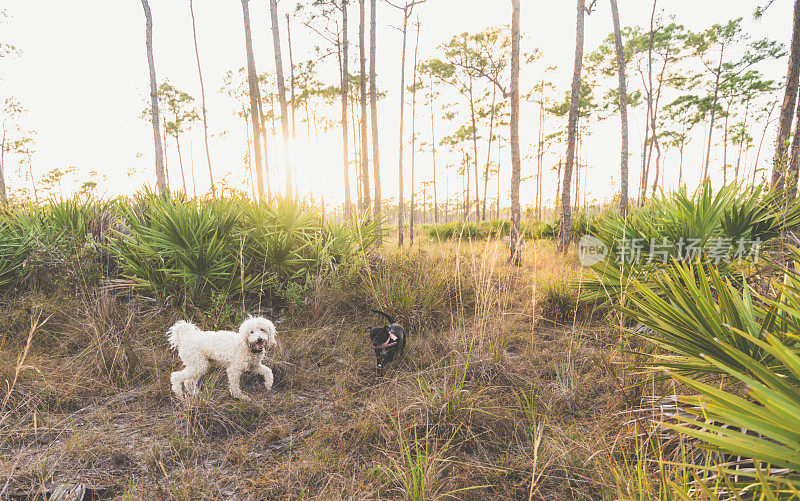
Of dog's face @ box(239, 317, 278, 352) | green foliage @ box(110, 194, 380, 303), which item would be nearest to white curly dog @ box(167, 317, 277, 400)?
dog's face @ box(239, 317, 278, 352)

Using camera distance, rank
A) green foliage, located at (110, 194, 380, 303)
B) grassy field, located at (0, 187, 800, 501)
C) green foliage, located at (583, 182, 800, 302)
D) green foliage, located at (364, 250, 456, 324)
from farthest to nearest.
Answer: green foliage, located at (364, 250, 456, 324)
green foliage, located at (110, 194, 380, 303)
green foliage, located at (583, 182, 800, 302)
grassy field, located at (0, 187, 800, 501)

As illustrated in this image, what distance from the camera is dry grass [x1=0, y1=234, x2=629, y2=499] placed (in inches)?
65.8

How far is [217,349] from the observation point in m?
2.35

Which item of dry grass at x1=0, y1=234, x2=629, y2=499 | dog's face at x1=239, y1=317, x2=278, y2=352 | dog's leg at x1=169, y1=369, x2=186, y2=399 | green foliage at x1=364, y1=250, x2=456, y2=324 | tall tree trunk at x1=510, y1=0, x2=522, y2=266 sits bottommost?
dry grass at x1=0, y1=234, x2=629, y2=499

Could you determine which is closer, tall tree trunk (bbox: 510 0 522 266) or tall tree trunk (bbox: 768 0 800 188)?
tall tree trunk (bbox: 768 0 800 188)

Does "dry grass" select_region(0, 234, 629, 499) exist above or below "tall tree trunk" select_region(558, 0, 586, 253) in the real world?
below

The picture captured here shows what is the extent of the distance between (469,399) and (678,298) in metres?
1.27

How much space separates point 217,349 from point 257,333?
0.41m

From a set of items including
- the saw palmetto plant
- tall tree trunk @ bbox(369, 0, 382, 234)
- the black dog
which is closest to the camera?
the saw palmetto plant

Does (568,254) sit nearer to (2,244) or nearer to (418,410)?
(418,410)

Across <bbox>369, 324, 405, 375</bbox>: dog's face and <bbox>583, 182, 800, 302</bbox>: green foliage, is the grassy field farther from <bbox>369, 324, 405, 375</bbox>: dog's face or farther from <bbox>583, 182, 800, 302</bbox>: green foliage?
<bbox>369, 324, 405, 375</bbox>: dog's face

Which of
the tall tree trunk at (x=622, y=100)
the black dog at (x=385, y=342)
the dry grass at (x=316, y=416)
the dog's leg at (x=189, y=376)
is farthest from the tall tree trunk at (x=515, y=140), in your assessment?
the dog's leg at (x=189, y=376)

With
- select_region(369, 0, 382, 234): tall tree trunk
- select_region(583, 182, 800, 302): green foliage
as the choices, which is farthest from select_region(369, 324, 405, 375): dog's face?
select_region(369, 0, 382, 234): tall tree trunk

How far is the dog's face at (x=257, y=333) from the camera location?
2.20 m
